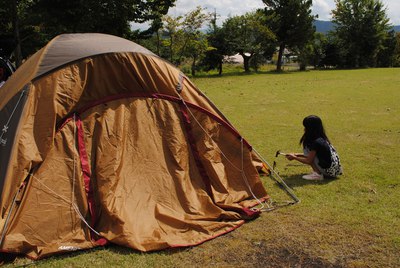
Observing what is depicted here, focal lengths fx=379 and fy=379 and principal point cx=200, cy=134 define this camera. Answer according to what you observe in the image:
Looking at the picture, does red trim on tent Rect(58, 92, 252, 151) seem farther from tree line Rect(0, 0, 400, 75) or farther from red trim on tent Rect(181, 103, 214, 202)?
tree line Rect(0, 0, 400, 75)

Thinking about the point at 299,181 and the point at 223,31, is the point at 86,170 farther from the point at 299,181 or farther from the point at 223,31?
the point at 223,31

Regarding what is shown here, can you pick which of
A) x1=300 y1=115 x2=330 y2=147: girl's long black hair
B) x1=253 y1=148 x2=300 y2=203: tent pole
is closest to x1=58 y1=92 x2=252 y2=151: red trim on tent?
x1=253 y1=148 x2=300 y2=203: tent pole

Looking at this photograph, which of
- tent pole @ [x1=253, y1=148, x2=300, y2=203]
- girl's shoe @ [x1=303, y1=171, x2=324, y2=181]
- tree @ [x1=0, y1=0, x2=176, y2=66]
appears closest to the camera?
tent pole @ [x1=253, y1=148, x2=300, y2=203]

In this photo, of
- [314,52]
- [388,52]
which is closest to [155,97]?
[314,52]

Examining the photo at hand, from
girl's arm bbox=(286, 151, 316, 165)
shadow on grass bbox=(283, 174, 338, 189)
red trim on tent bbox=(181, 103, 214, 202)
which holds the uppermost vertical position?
red trim on tent bbox=(181, 103, 214, 202)

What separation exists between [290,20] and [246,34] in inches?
223

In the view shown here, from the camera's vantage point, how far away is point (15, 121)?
4.31 m

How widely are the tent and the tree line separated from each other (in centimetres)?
1105

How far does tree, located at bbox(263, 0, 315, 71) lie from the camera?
36625 millimetres

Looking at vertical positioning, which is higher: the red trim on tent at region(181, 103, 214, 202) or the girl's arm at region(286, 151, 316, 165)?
the red trim on tent at region(181, 103, 214, 202)

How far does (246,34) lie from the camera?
34469mm

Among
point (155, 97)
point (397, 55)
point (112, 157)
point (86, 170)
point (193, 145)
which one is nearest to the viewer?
point (86, 170)

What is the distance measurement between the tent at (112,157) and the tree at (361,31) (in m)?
41.9

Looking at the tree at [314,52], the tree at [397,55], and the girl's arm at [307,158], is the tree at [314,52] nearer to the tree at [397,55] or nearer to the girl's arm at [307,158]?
the tree at [397,55]
